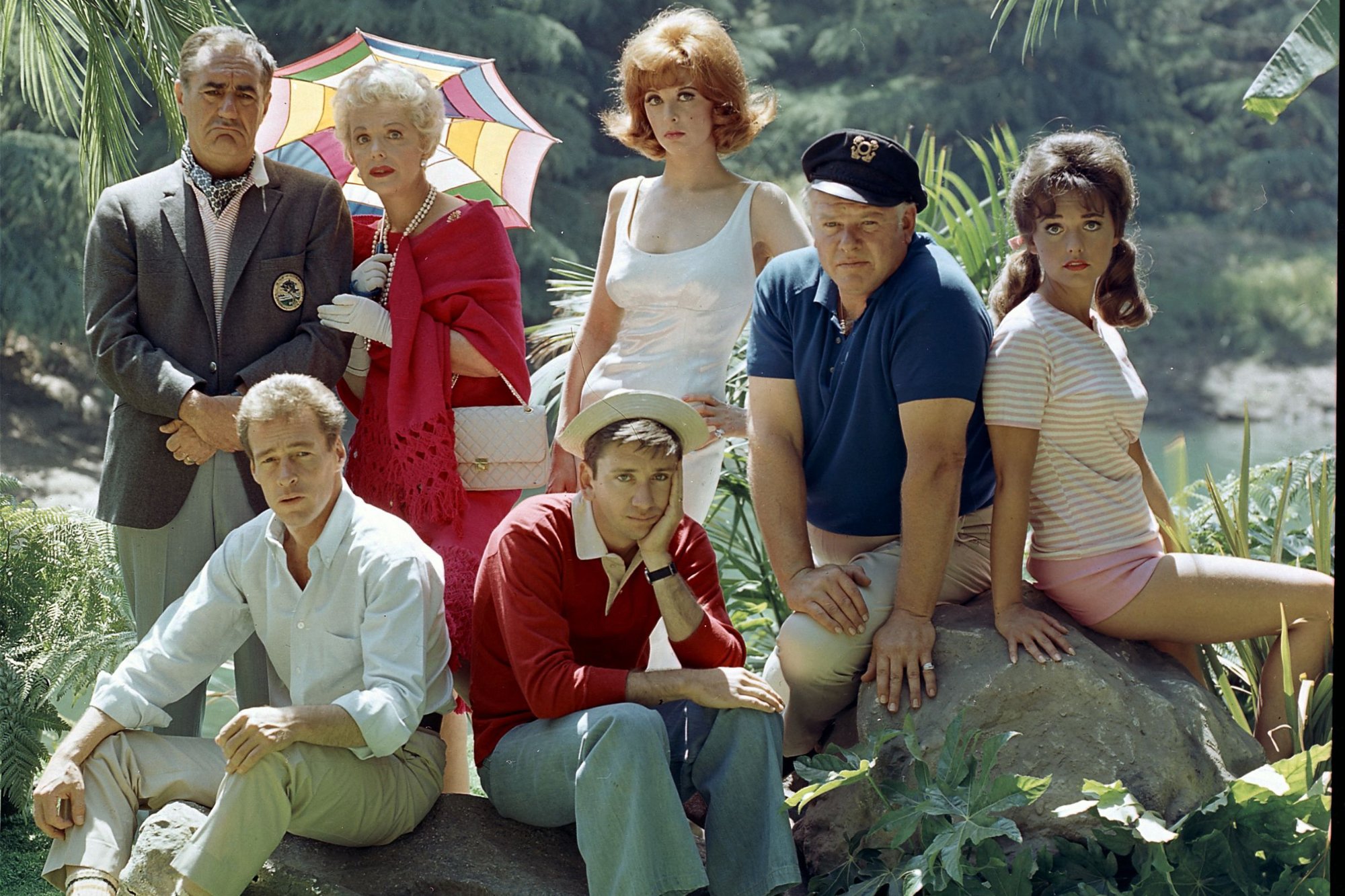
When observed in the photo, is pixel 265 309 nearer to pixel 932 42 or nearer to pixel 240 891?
pixel 240 891

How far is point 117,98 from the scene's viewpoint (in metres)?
4.28

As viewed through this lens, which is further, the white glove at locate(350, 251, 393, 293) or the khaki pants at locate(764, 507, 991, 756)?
the white glove at locate(350, 251, 393, 293)

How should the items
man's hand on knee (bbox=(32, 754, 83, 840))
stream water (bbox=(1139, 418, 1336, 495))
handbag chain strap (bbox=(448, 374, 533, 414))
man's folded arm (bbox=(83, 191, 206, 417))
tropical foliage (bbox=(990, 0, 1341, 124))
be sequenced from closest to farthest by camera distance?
tropical foliage (bbox=(990, 0, 1341, 124)) → man's hand on knee (bbox=(32, 754, 83, 840)) → man's folded arm (bbox=(83, 191, 206, 417)) → handbag chain strap (bbox=(448, 374, 533, 414)) → stream water (bbox=(1139, 418, 1336, 495))

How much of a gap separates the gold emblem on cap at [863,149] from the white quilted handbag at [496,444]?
863mm

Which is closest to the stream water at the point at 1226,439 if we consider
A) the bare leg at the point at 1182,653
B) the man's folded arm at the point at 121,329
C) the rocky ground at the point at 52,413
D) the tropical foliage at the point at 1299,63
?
the rocky ground at the point at 52,413

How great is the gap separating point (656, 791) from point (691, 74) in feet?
4.80

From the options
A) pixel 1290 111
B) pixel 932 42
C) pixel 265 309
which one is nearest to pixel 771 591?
pixel 265 309

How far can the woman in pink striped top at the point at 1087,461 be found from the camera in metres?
2.73

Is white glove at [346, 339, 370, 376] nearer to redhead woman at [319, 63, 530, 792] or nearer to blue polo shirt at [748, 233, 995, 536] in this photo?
redhead woman at [319, 63, 530, 792]

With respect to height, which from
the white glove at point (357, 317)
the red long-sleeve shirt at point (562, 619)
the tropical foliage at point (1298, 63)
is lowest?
the red long-sleeve shirt at point (562, 619)

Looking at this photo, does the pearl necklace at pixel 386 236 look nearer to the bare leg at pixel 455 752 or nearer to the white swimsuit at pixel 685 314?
the white swimsuit at pixel 685 314

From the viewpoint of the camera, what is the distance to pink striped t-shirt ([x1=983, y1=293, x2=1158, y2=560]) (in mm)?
2736

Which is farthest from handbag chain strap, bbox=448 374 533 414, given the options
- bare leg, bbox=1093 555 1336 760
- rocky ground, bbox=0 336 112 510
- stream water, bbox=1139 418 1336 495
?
stream water, bbox=1139 418 1336 495

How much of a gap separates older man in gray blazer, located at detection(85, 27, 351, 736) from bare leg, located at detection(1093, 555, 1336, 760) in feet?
5.32
